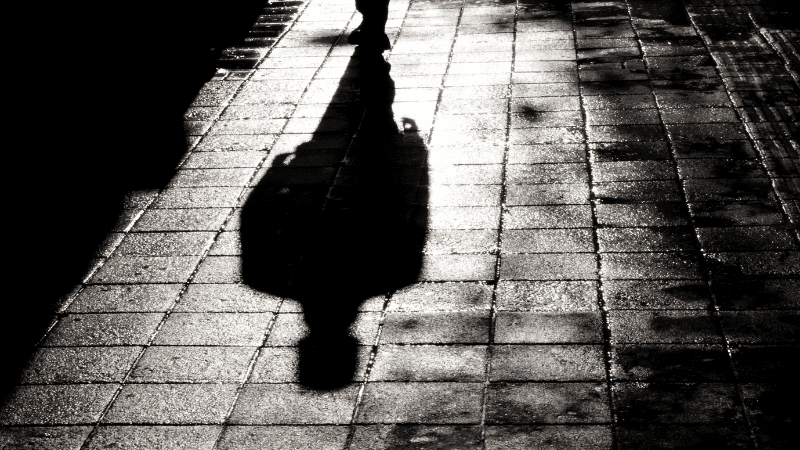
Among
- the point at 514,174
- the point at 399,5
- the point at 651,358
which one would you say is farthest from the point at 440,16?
the point at 651,358

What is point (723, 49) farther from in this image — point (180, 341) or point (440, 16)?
point (180, 341)

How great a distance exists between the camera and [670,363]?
4.55 metres

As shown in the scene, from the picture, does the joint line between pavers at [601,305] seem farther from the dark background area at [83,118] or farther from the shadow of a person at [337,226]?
the dark background area at [83,118]

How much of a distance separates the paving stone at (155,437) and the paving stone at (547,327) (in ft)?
5.38

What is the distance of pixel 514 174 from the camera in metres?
6.73

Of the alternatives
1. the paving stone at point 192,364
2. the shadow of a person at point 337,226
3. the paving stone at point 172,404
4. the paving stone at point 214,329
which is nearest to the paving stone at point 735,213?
A: the shadow of a person at point 337,226

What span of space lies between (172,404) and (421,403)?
130 centimetres

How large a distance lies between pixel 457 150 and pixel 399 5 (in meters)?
4.57

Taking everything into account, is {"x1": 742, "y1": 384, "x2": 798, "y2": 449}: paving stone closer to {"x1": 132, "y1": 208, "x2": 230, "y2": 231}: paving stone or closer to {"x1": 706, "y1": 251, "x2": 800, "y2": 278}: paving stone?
{"x1": 706, "y1": 251, "x2": 800, "y2": 278}: paving stone

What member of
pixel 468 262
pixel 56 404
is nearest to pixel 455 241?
pixel 468 262

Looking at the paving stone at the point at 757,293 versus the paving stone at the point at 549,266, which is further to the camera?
the paving stone at the point at 549,266

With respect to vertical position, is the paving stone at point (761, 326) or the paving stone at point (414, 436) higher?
the paving stone at point (761, 326)

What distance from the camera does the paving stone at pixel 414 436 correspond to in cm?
411

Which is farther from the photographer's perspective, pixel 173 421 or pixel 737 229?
A: pixel 737 229
